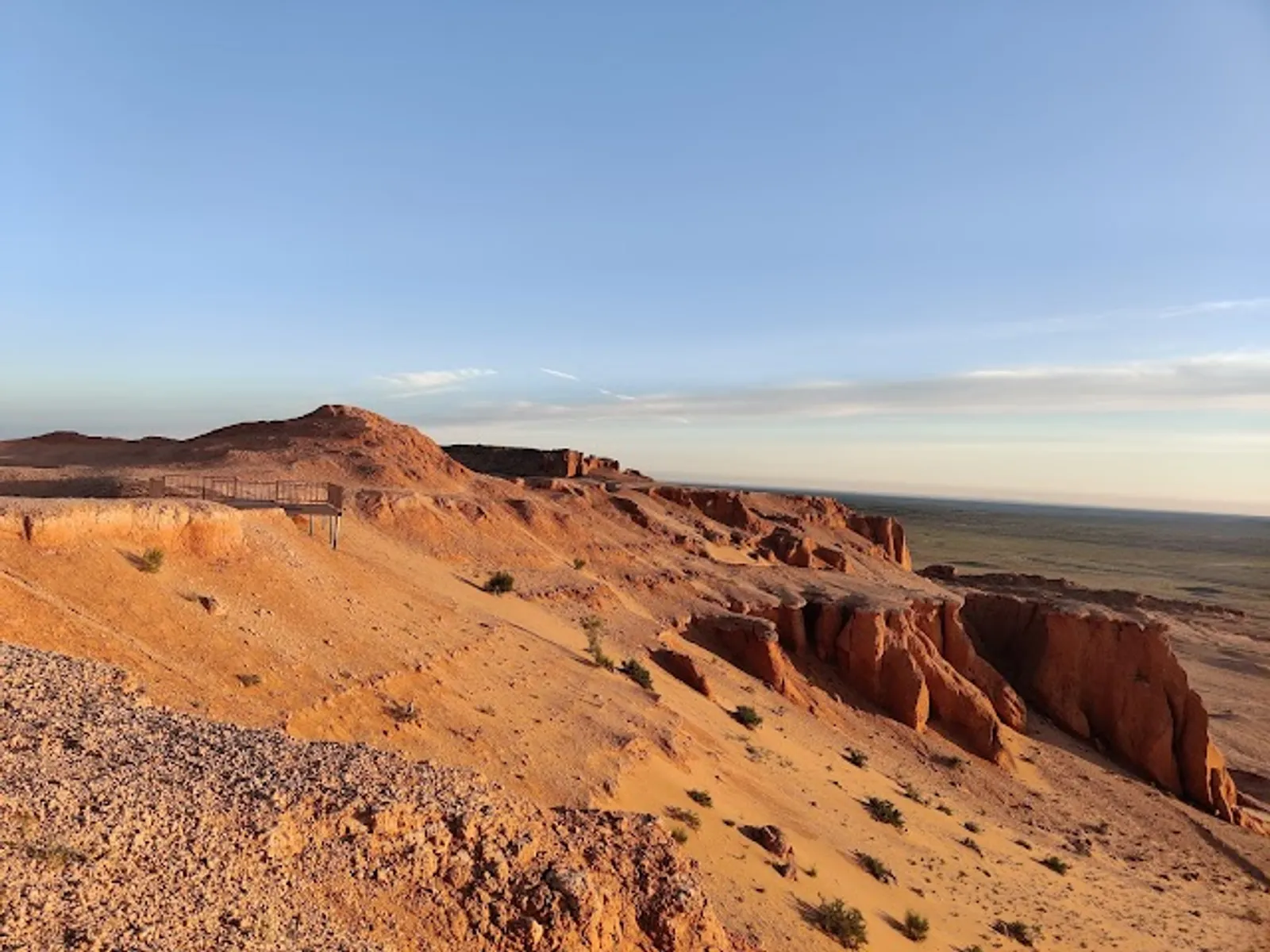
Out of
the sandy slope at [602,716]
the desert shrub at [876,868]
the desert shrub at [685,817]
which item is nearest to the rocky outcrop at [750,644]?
the sandy slope at [602,716]

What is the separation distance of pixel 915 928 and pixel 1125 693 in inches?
820

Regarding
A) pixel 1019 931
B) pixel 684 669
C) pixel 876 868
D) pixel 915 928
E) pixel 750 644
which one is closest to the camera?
pixel 915 928

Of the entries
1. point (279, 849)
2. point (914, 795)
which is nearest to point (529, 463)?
point (914, 795)

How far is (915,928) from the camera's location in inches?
469

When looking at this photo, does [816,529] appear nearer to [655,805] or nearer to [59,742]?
[655,805]

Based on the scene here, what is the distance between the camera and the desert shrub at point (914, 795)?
1902cm

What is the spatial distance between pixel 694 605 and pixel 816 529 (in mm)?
24890

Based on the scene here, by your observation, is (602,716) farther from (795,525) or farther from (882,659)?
(795,525)

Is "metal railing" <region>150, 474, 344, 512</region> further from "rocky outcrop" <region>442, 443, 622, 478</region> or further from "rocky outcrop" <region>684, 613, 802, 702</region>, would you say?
"rocky outcrop" <region>442, 443, 622, 478</region>

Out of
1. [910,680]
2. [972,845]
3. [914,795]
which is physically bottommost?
[972,845]

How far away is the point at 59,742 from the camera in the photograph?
7.29m

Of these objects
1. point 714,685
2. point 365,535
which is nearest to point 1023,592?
point 714,685

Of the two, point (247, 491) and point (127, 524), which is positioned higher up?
point (247, 491)

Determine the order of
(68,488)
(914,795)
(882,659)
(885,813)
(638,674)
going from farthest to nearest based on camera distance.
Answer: (882,659), (68,488), (914,795), (638,674), (885,813)
